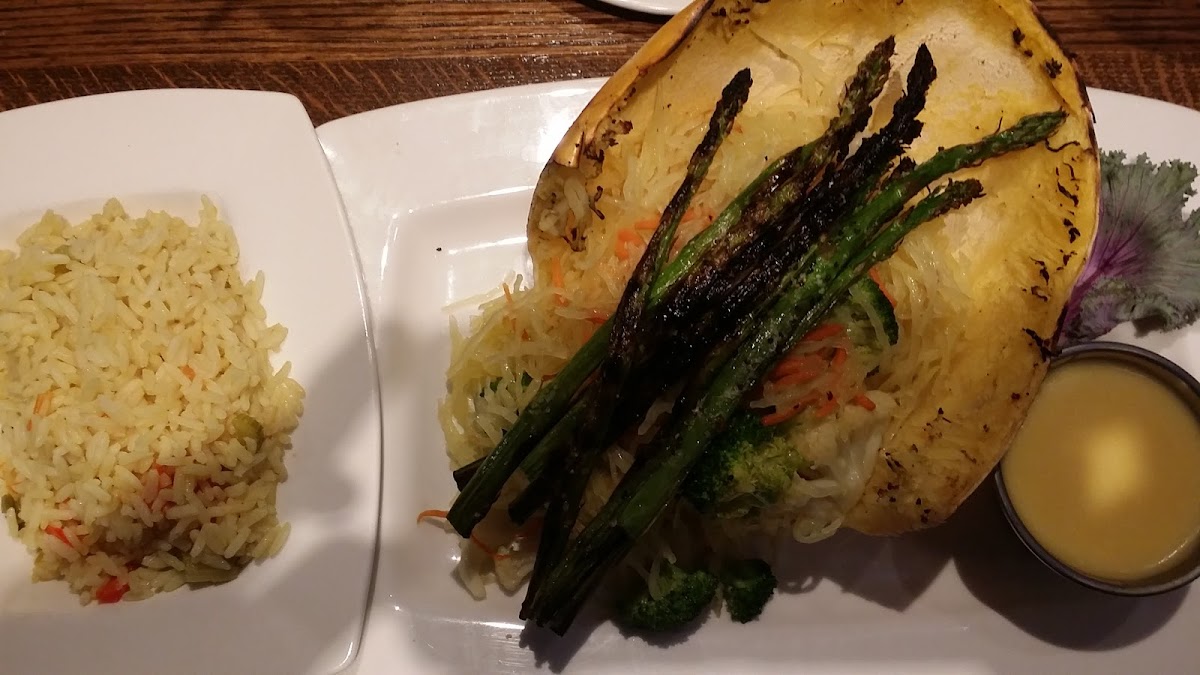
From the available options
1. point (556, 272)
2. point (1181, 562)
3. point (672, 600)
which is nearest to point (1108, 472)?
point (1181, 562)

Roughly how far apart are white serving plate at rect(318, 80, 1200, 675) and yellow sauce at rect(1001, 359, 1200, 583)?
125 mm

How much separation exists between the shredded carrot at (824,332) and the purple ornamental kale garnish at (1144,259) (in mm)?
675

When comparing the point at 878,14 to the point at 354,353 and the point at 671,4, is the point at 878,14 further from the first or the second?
the point at 354,353

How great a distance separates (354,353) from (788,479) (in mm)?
906

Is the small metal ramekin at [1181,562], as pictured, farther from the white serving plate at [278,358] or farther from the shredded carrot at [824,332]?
the white serving plate at [278,358]

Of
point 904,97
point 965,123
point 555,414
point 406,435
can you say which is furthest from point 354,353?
point 965,123

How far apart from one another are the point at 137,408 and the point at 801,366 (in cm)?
131

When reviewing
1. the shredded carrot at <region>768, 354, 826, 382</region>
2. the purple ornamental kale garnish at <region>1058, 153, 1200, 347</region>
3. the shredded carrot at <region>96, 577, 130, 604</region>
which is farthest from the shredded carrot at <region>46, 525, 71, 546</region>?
the purple ornamental kale garnish at <region>1058, 153, 1200, 347</region>

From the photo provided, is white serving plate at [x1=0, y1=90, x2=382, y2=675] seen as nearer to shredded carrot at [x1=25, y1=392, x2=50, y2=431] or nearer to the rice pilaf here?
the rice pilaf

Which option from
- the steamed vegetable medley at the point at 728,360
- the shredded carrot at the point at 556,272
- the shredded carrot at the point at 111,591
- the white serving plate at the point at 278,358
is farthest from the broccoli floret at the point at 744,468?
the shredded carrot at the point at 111,591

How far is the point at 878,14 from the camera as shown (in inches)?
59.3

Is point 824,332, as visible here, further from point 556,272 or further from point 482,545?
point 482,545

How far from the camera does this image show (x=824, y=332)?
1.39 m

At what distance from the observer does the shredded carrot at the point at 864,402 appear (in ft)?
4.50
